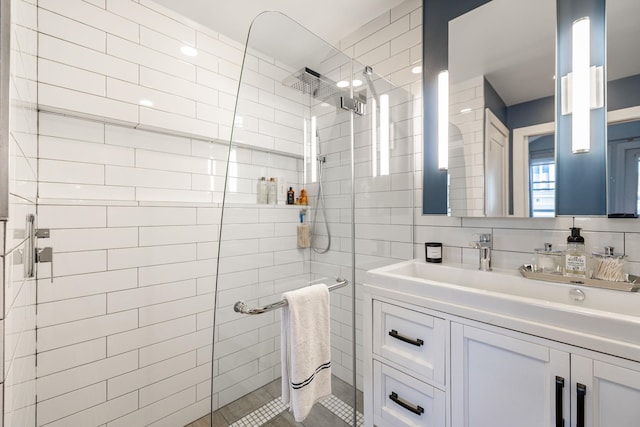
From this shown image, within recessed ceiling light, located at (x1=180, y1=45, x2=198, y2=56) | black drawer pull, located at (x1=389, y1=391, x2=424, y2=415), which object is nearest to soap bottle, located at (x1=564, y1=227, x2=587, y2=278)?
black drawer pull, located at (x1=389, y1=391, x2=424, y2=415)

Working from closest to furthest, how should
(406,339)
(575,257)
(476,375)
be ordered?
(476,375) < (575,257) < (406,339)

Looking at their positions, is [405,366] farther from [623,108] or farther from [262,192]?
[623,108]

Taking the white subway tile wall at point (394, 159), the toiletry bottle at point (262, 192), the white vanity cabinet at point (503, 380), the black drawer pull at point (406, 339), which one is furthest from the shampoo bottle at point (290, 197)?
the white vanity cabinet at point (503, 380)

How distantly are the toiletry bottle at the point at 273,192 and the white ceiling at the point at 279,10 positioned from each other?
1.32 metres

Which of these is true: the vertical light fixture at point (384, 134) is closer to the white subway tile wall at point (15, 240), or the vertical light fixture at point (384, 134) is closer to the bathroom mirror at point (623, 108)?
the bathroom mirror at point (623, 108)

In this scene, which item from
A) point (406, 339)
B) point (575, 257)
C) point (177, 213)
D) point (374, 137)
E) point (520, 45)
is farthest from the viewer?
point (177, 213)

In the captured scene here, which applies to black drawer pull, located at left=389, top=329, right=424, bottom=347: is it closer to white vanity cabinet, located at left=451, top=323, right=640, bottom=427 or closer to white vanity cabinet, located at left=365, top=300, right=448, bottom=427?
white vanity cabinet, located at left=365, top=300, right=448, bottom=427

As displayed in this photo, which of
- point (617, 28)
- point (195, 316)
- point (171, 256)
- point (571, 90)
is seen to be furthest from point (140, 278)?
point (617, 28)

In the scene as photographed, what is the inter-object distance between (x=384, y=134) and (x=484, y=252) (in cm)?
91

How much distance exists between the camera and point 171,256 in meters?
1.84

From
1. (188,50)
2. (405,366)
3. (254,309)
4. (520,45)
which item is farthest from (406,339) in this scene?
(188,50)

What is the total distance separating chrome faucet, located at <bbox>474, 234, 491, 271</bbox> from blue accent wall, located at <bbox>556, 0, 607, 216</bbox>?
0.33 m

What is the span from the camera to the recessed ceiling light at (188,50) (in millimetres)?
1867

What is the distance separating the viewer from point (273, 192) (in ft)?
4.46
